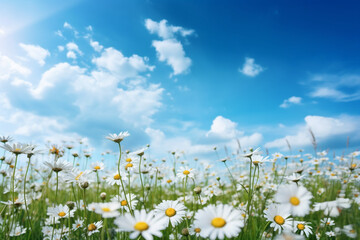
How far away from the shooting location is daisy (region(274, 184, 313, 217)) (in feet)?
3.57

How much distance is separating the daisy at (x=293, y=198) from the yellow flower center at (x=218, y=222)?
0.26 metres

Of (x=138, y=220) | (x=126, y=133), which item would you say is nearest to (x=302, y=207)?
(x=138, y=220)

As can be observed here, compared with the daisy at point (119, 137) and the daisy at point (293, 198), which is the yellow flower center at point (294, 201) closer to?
the daisy at point (293, 198)

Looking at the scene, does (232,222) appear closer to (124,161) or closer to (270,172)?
(124,161)

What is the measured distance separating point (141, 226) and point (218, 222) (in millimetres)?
354

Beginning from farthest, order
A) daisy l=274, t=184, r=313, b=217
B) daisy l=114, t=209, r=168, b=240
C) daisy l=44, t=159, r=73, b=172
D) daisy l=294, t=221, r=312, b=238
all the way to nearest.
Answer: daisy l=44, t=159, r=73, b=172
daisy l=294, t=221, r=312, b=238
daisy l=274, t=184, r=313, b=217
daisy l=114, t=209, r=168, b=240

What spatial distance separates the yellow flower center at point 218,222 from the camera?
1.10 m

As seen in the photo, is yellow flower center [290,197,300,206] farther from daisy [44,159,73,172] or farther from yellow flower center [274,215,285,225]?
daisy [44,159,73,172]

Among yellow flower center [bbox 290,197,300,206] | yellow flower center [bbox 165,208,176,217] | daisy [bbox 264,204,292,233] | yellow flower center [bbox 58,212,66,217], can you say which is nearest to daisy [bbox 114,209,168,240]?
yellow flower center [bbox 165,208,176,217]

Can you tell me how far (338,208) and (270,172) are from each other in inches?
166

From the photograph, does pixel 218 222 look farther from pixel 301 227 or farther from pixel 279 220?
pixel 301 227

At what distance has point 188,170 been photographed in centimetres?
262

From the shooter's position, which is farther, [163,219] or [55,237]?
[55,237]

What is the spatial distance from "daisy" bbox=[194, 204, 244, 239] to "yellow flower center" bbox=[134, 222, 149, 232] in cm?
23
